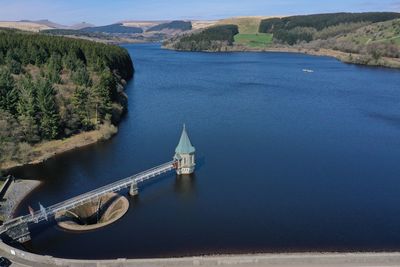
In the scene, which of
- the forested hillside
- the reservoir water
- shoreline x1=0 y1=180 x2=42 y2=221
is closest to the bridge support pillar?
the reservoir water

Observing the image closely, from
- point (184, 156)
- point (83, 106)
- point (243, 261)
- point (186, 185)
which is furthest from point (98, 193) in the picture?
point (83, 106)

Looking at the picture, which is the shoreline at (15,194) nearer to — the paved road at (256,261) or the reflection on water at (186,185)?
the paved road at (256,261)

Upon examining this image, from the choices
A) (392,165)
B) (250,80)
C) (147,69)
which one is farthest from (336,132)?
(147,69)

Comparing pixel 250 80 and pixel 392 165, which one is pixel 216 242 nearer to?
pixel 392 165

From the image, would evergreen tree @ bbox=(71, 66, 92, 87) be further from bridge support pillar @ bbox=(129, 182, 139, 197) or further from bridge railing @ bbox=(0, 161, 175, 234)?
bridge support pillar @ bbox=(129, 182, 139, 197)

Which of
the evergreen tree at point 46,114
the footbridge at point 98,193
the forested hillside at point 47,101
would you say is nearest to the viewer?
the footbridge at point 98,193

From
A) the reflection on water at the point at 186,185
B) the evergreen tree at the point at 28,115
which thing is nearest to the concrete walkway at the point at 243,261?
the reflection on water at the point at 186,185
